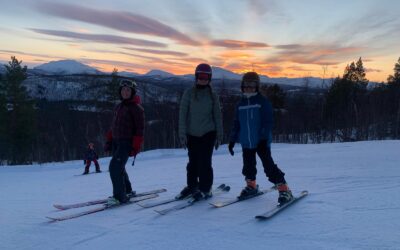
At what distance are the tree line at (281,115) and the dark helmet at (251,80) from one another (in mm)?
32894

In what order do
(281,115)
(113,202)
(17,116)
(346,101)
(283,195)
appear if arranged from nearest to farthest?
(283,195) → (113,202) → (17,116) → (281,115) → (346,101)

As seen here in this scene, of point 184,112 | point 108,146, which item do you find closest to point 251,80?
point 184,112

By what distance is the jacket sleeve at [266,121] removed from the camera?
483 cm

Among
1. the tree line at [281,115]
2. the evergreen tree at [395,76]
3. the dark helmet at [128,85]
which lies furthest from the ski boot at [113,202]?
the evergreen tree at [395,76]

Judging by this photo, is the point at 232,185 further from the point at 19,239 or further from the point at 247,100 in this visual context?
the point at 19,239

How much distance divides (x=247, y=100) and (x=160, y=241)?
2238mm

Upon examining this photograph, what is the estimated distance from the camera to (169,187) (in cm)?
704

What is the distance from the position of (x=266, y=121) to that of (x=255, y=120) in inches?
6.0

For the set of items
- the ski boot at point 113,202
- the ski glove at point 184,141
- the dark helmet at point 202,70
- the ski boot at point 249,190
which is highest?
the dark helmet at point 202,70

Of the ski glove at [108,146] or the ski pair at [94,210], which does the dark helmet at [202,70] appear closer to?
the ski glove at [108,146]

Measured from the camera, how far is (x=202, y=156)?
5.31 m

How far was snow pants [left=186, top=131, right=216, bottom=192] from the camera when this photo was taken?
530 centimetres

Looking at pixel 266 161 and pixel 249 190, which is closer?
pixel 266 161

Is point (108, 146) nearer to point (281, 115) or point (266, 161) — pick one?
point (266, 161)
